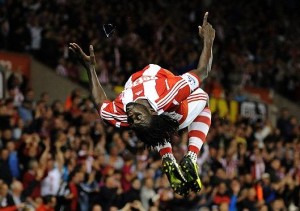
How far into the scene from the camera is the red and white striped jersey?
8.14 m

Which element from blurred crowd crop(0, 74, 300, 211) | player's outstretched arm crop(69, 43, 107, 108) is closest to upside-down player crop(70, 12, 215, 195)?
player's outstretched arm crop(69, 43, 107, 108)

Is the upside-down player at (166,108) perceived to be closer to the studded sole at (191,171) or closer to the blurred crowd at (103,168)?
the studded sole at (191,171)

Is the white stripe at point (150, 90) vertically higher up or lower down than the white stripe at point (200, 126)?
higher up

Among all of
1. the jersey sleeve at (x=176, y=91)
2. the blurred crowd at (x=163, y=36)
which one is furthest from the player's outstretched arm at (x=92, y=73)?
the blurred crowd at (x=163, y=36)

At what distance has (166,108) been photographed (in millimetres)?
8164

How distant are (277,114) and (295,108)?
8.27 ft

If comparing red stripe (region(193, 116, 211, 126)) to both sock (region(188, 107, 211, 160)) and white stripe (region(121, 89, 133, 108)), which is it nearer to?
sock (region(188, 107, 211, 160))

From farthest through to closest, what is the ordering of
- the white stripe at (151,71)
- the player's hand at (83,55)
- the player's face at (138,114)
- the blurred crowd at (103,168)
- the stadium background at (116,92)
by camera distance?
1. the stadium background at (116,92)
2. the blurred crowd at (103,168)
3. the player's hand at (83,55)
4. the white stripe at (151,71)
5. the player's face at (138,114)

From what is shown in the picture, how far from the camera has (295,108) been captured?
2512 cm

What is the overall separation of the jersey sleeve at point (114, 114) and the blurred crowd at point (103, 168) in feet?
11.6

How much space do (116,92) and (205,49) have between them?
9477 mm

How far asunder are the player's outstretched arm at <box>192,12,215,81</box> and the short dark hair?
0.64m

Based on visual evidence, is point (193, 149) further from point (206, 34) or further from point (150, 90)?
point (206, 34)

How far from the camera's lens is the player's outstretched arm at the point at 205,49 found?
8.57 meters
